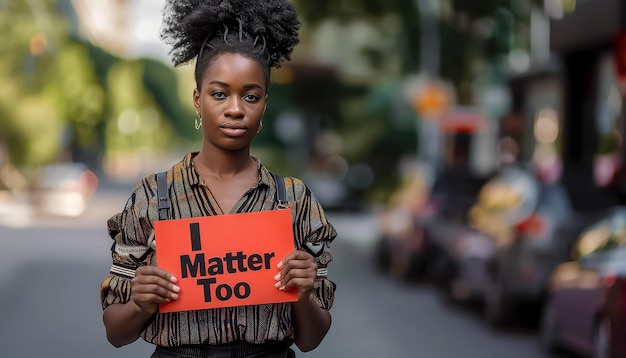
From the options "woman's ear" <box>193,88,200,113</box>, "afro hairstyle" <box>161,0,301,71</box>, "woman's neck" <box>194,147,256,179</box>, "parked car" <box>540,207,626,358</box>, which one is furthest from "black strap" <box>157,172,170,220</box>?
"parked car" <box>540,207,626,358</box>

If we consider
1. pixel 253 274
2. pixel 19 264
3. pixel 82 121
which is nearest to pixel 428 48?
pixel 19 264

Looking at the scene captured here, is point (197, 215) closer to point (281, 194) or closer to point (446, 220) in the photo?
point (281, 194)

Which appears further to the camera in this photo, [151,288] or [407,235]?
[407,235]

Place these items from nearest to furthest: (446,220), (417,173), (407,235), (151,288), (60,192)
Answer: (151,288) < (446,220) < (407,235) < (417,173) < (60,192)

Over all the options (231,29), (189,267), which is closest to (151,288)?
(189,267)

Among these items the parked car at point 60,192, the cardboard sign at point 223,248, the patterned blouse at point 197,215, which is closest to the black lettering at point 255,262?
Answer: the cardboard sign at point 223,248

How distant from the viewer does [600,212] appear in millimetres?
12453

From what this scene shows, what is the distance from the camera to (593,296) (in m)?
10.1

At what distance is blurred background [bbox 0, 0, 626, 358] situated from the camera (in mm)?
12414

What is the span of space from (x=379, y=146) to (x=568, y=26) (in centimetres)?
996

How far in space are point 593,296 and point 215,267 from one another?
7298 mm

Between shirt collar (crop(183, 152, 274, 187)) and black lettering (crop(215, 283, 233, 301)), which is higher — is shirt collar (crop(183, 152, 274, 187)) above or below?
above

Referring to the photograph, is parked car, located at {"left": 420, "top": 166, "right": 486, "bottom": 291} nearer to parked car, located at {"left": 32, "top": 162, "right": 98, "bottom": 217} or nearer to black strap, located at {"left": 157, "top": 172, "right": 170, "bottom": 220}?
black strap, located at {"left": 157, "top": 172, "right": 170, "bottom": 220}

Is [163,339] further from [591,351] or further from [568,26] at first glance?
[568,26]
